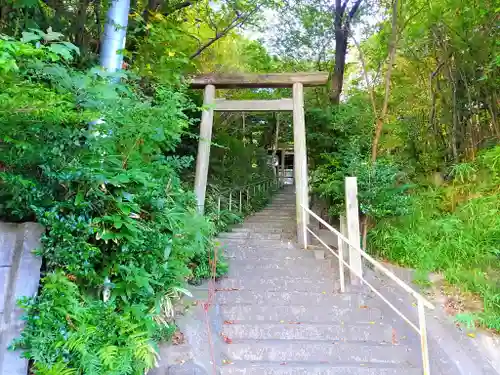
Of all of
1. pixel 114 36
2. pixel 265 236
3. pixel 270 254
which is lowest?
pixel 270 254

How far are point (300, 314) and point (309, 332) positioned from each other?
283 mm

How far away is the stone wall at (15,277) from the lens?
7.95ft

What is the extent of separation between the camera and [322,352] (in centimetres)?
348

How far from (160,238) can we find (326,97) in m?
7.78

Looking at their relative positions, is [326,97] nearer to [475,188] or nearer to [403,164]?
[403,164]

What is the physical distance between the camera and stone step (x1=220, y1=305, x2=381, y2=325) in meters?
3.93

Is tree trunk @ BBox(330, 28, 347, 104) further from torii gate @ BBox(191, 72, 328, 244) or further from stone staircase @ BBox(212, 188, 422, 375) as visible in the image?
stone staircase @ BBox(212, 188, 422, 375)

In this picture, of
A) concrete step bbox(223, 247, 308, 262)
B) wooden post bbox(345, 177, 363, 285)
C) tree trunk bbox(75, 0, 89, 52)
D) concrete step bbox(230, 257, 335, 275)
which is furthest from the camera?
concrete step bbox(223, 247, 308, 262)

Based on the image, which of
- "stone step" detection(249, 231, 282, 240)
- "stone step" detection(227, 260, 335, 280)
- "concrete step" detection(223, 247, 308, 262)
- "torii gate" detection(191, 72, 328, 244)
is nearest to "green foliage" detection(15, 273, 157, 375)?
"stone step" detection(227, 260, 335, 280)

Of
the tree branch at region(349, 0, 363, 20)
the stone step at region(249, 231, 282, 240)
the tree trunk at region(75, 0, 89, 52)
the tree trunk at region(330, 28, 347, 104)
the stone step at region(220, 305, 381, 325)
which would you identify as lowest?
the stone step at region(220, 305, 381, 325)

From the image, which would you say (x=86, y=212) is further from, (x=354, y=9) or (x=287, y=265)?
(x=354, y=9)

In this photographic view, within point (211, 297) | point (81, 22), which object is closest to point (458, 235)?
point (211, 297)

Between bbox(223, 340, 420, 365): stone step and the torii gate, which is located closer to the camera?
bbox(223, 340, 420, 365): stone step

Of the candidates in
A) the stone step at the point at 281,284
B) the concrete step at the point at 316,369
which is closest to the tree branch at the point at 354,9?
the stone step at the point at 281,284
